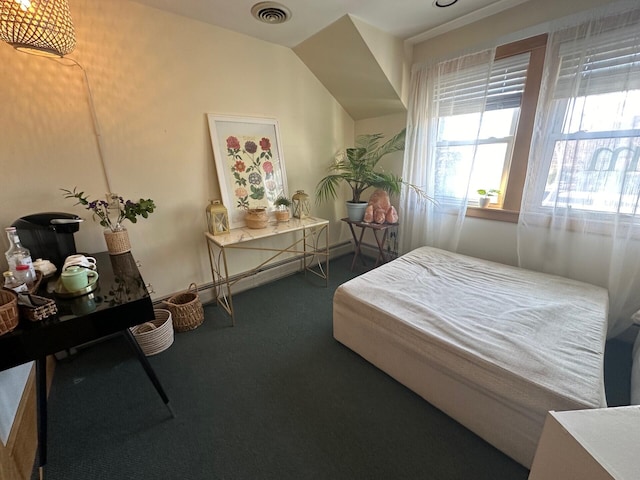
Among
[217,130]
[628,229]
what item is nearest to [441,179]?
[628,229]

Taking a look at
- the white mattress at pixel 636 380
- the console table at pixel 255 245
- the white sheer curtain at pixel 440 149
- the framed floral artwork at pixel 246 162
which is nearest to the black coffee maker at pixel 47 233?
the console table at pixel 255 245

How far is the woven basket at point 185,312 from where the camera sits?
2.04 metres

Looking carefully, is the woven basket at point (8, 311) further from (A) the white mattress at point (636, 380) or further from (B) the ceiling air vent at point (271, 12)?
(A) the white mattress at point (636, 380)

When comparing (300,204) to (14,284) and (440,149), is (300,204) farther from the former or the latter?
(14,284)

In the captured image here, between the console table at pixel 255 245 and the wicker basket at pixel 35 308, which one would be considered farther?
the console table at pixel 255 245

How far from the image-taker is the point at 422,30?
2.33m

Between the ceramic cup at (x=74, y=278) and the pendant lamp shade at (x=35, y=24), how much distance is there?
998 mm

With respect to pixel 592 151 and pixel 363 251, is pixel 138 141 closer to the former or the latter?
pixel 363 251

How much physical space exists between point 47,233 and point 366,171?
2524 mm

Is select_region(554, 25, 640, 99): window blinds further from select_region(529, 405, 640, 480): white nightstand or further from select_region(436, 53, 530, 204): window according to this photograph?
select_region(529, 405, 640, 480): white nightstand

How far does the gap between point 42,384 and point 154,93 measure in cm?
188

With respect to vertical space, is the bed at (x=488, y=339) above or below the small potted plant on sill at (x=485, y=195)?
below

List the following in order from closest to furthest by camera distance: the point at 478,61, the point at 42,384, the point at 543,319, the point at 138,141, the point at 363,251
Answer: the point at 42,384 < the point at 543,319 < the point at 138,141 < the point at 478,61 < the point at 363,251

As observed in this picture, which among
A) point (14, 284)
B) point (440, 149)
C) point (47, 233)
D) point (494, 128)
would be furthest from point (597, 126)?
point (47, 233)
